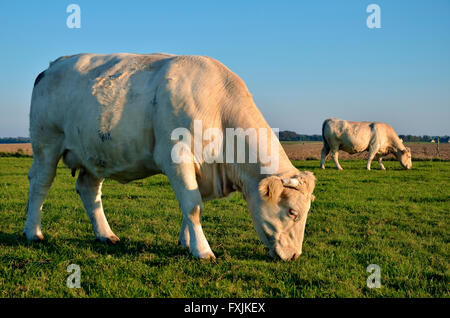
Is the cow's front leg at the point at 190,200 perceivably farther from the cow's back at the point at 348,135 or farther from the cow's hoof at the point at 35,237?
the cow's back at the point at 348,135

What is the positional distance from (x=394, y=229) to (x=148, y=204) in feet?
17.4

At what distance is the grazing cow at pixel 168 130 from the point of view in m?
4.98

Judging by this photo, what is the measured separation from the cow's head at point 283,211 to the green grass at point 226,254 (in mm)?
236

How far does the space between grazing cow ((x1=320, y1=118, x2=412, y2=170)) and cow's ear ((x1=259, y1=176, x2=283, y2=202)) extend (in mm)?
17608

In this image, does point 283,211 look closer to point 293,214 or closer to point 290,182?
point 293,214

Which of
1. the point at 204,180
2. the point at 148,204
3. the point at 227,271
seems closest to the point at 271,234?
the point at 227,271

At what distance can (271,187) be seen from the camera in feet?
15.8

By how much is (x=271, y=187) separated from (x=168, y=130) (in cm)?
145

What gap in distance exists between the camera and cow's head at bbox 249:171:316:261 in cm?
484

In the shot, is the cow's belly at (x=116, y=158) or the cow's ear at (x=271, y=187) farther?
the cow's belly at (x=116, y=158)

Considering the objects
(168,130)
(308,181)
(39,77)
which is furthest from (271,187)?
(39,77)

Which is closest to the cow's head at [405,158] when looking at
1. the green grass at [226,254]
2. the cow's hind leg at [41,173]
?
the green grass at [226,254]
